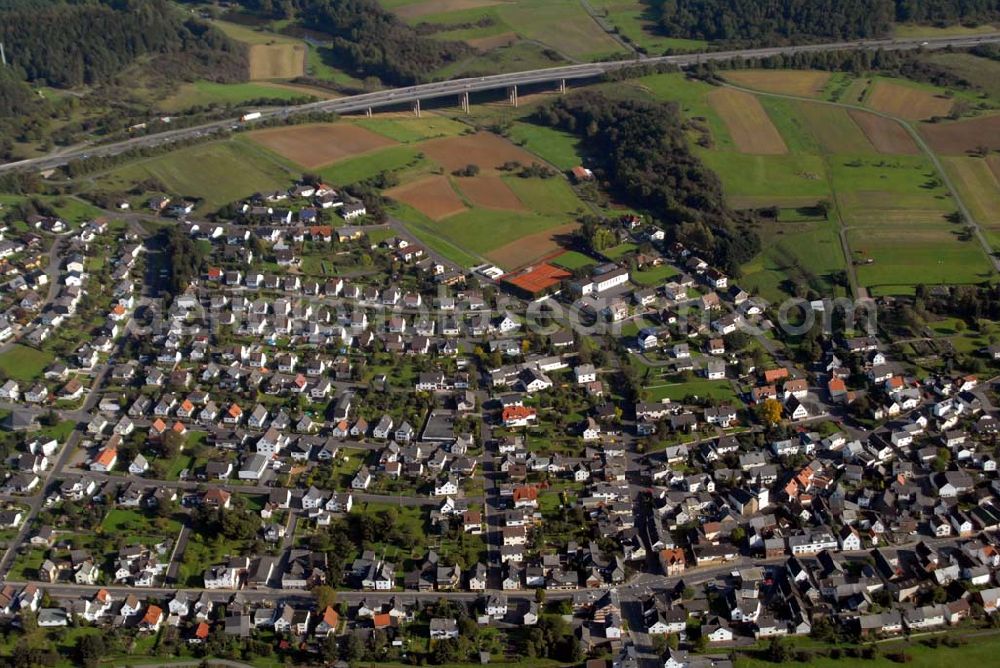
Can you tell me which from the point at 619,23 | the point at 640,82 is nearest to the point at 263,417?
the point at 640,82

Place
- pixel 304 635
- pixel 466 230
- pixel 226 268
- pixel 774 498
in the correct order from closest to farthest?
pixel 304 635
pixel 774 498
pixel 226 268
pixel 466 230

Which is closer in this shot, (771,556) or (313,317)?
(771,556)

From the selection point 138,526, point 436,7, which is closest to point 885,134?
point 436,7

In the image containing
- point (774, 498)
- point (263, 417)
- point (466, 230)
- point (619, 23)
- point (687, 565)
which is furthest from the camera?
point (619, 23)

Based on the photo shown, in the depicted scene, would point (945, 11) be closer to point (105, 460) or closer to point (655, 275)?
point (655, 275)

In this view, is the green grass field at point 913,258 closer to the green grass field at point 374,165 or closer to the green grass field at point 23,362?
the green grass field at point 374,165

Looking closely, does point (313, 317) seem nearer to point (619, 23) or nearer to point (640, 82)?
point (640, 82)
